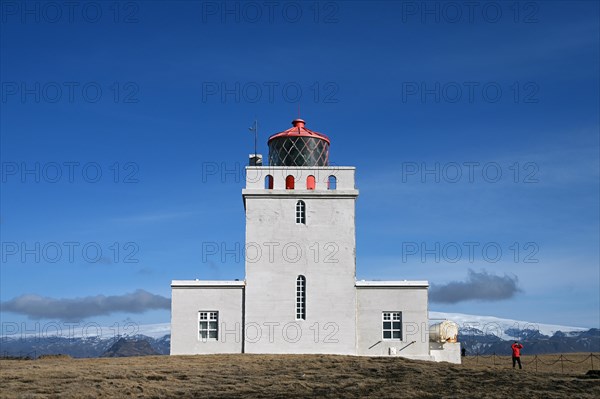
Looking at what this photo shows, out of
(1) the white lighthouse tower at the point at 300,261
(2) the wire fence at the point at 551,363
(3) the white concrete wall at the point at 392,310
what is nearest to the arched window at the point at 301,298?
(1) the white lighthouse tower at the point at 300,261

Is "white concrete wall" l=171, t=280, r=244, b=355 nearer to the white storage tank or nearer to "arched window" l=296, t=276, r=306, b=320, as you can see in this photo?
"arched window" l=296, t=276, r=306, b=320

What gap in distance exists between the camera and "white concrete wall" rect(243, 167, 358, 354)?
36.1 meters

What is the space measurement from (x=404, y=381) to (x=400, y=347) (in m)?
7.53

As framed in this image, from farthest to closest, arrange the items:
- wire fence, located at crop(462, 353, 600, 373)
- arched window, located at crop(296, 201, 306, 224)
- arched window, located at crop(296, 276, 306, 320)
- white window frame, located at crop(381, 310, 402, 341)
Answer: wire fence, located at crop(462, 353, 600, 373) → arched window, located at crop(296, 201, 306, 224) → white window frame, located at crop(381, 310, 402, 341) → arched window, located at crop(296, 276, 306, 320)

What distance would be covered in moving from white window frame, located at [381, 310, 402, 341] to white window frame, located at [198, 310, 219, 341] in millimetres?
7905

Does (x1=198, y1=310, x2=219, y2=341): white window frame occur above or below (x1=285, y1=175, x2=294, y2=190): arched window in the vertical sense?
below

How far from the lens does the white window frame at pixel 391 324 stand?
3647cm

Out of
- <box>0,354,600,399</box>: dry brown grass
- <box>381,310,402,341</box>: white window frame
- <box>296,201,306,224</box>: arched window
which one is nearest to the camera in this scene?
<box>0,354,600,399</box>: dry brown grass

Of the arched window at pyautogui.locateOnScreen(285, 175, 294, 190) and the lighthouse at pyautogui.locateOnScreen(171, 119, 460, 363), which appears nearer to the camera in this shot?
the lighthouse at pyautogui.locateOnScreen(171, 119, 460, 363)

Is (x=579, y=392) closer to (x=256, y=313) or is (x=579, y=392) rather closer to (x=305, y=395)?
(x=305, y=395)

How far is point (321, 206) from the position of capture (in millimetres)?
36781

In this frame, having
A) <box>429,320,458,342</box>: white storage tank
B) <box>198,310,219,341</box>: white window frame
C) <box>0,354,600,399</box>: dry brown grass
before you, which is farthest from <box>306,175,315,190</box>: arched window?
<box>429,320,458,342</box>: white storage tank

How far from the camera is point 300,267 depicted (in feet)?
119

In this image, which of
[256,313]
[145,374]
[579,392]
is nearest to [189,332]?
[256,313]
